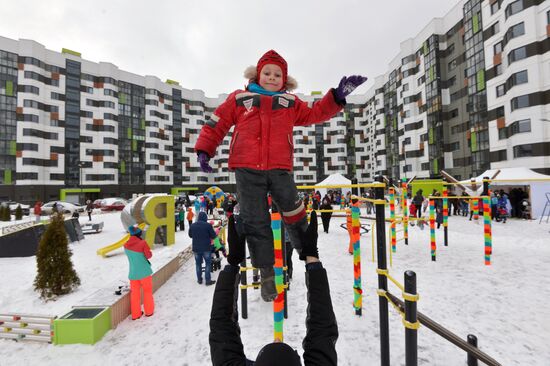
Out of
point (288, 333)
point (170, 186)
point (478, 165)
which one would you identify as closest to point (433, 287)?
point (288, 333)

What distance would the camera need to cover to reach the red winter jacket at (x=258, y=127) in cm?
192

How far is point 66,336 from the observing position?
4008 mm

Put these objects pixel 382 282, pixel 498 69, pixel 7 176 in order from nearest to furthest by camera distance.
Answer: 1. pixel 382 282
2. pixel 498 69
3. pixel 7 176

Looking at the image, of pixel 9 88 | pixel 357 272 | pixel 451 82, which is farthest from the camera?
pixel 9 88

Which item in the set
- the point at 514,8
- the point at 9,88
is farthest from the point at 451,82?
the point at 9,88

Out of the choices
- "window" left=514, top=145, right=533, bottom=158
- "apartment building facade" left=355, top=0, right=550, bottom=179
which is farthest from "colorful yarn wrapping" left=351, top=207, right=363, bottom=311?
"window" left=514, top=145, right=533, bottom=158

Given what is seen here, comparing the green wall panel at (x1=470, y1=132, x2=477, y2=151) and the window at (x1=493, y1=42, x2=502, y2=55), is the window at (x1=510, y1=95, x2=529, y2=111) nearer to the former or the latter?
the window at (x1=493, y1=42, x2=502, y2=55)

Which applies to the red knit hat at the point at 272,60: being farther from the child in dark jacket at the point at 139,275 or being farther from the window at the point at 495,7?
the window at the point at 495,7

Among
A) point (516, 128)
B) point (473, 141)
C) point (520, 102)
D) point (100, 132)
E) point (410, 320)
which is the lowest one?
point (410, 320)

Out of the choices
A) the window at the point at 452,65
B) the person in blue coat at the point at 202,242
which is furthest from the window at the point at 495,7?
the person in blue coat at the point at 202,242

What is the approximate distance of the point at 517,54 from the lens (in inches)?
923

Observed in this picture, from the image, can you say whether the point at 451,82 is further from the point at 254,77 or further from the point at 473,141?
the point at 254,77

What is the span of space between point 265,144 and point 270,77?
610 mm

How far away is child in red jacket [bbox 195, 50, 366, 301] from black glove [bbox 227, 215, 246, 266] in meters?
0.19
